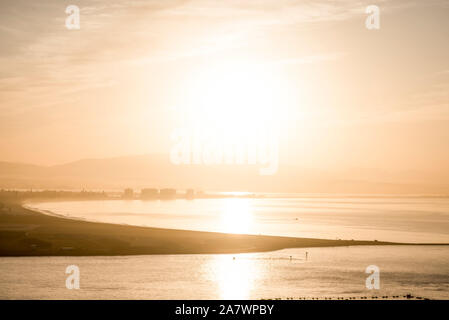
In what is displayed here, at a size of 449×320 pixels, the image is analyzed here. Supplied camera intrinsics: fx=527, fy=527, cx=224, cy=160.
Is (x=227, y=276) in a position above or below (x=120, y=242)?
below

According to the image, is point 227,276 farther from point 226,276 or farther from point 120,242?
point 120,242

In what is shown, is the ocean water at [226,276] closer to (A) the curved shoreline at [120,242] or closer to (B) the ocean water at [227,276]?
(B) the ocean water at [227,276]

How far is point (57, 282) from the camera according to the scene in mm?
68375

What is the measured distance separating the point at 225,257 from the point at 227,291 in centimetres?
2657

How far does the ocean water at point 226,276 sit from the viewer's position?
2532 inches

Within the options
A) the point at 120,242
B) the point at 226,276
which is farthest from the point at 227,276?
the point at 120,242

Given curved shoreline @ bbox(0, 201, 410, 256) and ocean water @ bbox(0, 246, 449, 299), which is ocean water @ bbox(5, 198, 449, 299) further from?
curved shoreline @ bbox(0, 201, 410, 256)

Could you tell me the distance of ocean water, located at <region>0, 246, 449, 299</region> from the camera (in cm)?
6431

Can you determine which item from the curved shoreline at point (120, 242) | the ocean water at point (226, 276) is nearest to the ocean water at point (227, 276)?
the ocean water at point (226, 276)

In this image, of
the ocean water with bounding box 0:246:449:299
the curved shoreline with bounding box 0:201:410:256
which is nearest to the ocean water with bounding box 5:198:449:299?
the ocean water with bounding box 0:246:449:299

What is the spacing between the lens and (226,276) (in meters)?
74.9

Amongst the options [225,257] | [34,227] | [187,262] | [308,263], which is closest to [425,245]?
[308,263]
